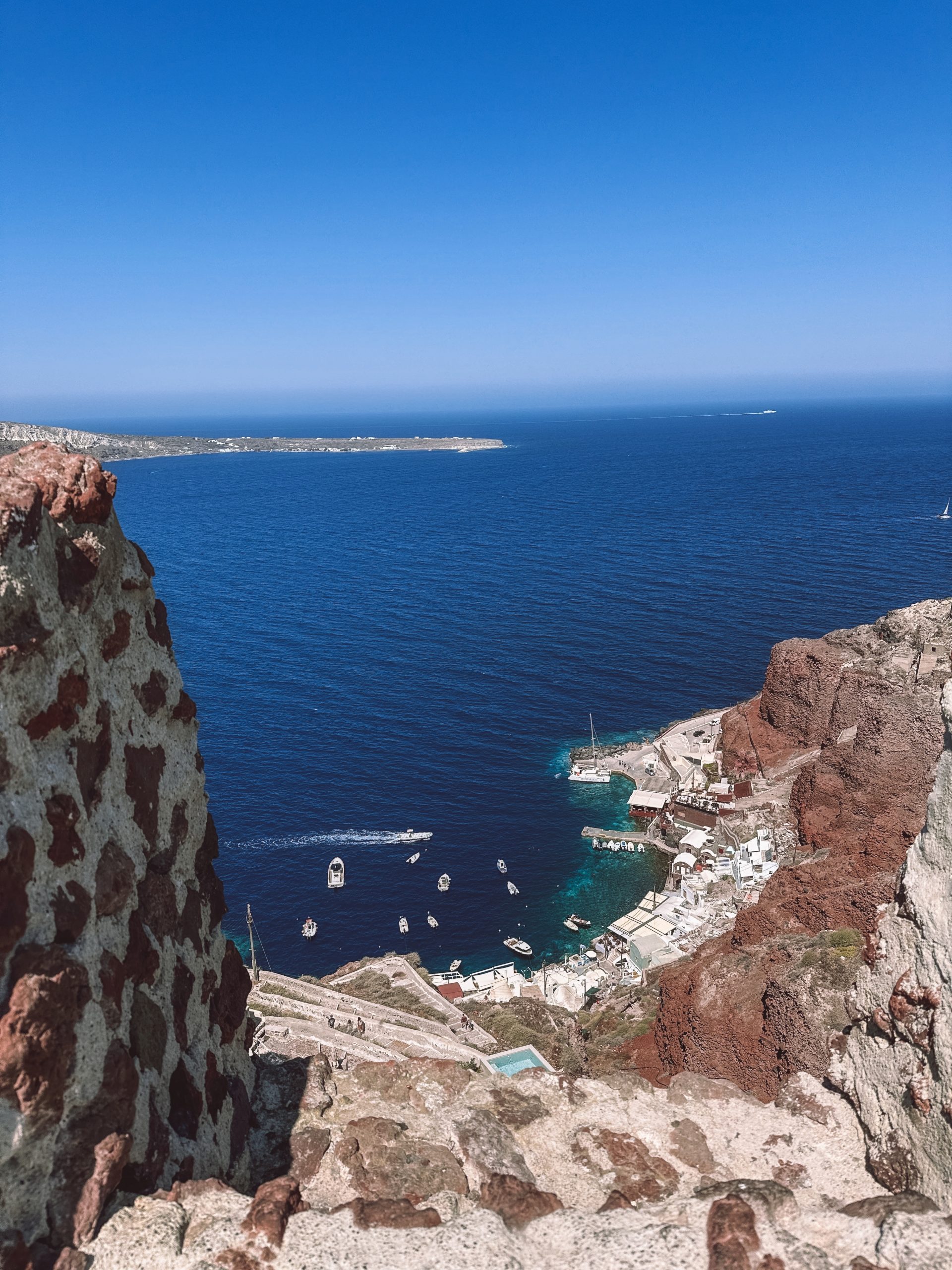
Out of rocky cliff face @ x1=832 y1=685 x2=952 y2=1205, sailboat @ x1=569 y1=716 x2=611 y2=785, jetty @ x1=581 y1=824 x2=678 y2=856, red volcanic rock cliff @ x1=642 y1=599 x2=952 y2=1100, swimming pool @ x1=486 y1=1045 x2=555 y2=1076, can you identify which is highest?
rocky cliff face @ x1=832 y1=685 x2=952 y2=1205

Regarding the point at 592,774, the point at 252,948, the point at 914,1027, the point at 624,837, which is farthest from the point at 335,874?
the point at 914,1027

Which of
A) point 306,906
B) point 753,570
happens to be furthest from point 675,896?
point 753,570

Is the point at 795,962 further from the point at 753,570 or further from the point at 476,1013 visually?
the point at 753,570

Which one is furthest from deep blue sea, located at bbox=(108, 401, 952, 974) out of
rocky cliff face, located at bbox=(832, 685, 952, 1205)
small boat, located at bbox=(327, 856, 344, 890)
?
rocky cliff face, located at bbox=(832, 685, 952, 1205)

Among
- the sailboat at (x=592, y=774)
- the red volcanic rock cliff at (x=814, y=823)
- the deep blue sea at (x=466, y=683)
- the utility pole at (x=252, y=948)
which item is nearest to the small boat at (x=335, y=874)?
the deep blue sea at (x=466, y=683)

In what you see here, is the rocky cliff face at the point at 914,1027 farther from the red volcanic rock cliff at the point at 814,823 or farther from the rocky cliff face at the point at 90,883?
the rocky cliff face at the point at 90,883

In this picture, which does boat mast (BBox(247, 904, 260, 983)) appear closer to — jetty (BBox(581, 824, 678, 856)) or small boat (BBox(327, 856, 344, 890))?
small boat (BBox(327, 856, 344, 890))

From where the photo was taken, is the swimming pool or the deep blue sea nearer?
the swimming pool
